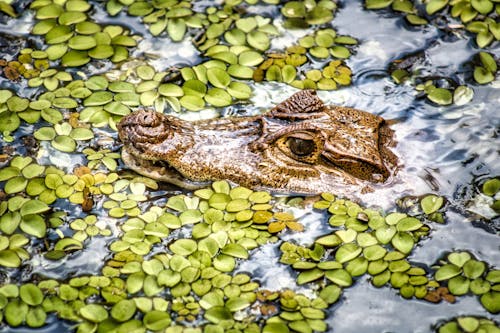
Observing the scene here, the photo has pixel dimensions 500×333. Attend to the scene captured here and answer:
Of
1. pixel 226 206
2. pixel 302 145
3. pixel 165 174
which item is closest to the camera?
pixel 302 145

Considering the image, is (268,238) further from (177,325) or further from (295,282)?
(177,325)

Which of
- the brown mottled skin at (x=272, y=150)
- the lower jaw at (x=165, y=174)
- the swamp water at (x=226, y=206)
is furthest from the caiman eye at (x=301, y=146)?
the lower jaw at (x=165, y=174)

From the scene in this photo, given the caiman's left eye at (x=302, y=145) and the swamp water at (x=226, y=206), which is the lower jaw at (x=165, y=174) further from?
the caiman's left eye at (x=302, y=145)

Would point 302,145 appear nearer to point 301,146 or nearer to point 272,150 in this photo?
point 301,146

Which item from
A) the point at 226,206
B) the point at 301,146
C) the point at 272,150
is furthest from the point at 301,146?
the point at 226,206

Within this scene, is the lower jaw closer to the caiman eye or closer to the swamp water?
the swamp water

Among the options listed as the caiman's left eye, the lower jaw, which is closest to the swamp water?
the lower jaw
